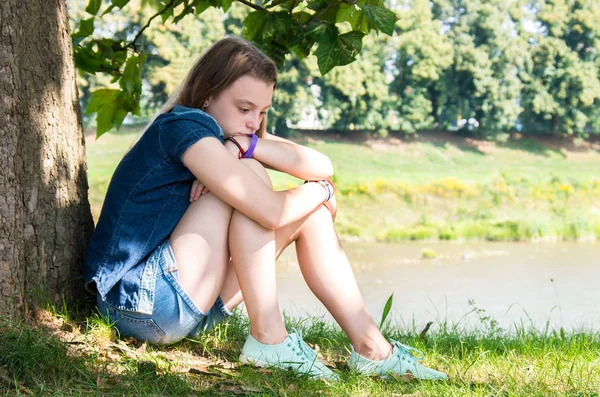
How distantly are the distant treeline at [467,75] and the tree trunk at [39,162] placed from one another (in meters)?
11.6

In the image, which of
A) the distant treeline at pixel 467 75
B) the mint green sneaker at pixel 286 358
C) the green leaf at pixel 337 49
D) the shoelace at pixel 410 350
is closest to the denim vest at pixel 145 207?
the mint green sneaker at pixel 286 358

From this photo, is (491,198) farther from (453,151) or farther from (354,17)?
(354,17)

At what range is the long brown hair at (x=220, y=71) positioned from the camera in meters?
2.23

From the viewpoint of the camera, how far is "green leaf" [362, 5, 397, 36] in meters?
2.36

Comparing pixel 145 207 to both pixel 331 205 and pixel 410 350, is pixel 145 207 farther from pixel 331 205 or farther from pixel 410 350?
pixel 410 350

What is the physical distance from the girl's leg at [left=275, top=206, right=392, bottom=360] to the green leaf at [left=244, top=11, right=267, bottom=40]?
0.98 meters

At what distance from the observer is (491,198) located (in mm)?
12492

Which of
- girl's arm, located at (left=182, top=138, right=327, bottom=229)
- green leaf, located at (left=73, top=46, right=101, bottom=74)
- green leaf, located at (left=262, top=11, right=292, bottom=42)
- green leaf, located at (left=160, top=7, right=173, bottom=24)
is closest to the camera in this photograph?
girl's arm, located at (left=182, top=138, right=327, bottom=229)

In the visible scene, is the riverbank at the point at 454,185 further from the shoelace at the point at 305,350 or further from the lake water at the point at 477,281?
the shoelace at the point at 305,350

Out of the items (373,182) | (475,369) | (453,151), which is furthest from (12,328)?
(453,151)

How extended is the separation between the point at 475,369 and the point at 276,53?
1.43 metres

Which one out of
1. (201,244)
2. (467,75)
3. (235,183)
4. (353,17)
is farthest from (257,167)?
(467,75)

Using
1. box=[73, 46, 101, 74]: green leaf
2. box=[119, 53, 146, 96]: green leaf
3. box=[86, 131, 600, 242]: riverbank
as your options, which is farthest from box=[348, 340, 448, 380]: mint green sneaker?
box=[86, 131, 600, 242]: riverbank

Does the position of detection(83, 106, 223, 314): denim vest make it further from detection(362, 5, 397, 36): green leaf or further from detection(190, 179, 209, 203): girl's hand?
detection(362, 5, 397, 36): green leaf
